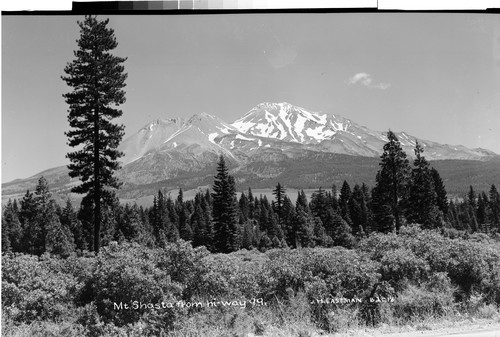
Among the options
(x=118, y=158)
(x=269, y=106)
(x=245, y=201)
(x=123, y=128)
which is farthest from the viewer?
(x=245, y=201)

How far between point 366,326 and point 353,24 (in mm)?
6522

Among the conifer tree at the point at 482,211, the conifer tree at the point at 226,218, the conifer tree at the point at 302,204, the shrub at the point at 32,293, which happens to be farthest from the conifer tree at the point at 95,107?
the conifer tree at the point at 482,211

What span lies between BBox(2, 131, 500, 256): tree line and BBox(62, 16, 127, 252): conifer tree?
6.01 ft

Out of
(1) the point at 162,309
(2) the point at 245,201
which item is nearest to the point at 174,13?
(1) the point at 162,309

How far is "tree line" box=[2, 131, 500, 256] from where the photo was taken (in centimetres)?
2497

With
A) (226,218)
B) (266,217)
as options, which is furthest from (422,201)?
(266,217)

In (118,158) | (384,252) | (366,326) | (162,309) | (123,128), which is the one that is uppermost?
(123,128)

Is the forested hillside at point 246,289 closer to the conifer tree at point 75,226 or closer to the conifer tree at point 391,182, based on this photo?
the conifer tree at point 391,182

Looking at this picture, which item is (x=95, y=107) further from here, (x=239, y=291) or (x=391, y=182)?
(x=391, y=182)

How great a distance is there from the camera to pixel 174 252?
8.22m

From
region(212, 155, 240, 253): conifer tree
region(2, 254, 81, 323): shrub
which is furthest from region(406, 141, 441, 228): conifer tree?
region(2, 254, 81, 323): shrub

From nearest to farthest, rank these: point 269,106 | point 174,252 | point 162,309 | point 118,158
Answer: point 162,309 → point 174,252 → point 269,106 → point 118,158

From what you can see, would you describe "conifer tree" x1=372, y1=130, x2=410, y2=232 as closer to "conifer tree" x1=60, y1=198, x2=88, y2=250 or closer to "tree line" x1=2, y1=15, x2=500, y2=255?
"tree line" x1=2, y1=15, x2=500, y2=255

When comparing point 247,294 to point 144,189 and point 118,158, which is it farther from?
point 144,189
